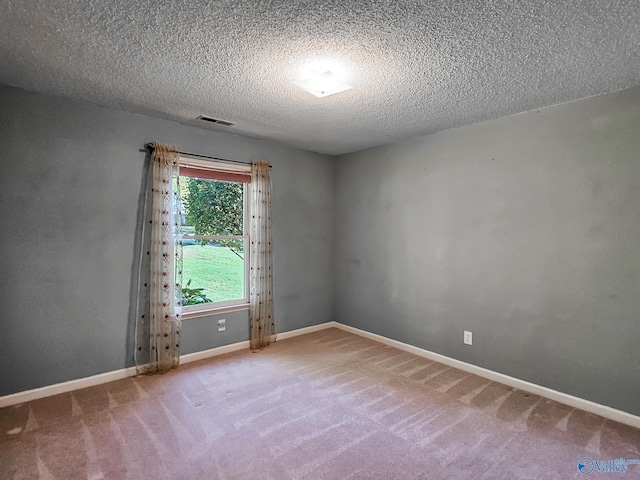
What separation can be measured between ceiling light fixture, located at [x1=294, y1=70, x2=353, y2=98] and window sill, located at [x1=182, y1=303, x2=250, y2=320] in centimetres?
253

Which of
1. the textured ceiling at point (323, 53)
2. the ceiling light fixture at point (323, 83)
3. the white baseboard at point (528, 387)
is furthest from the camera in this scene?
the white baseboard at point (528, 387)

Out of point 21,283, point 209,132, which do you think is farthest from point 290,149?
point 21,283

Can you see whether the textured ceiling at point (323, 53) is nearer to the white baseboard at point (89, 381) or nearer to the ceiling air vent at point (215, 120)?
the ceiling air vent at point (215, 120)

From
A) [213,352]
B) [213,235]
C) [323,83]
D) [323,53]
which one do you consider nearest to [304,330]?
[213,352]

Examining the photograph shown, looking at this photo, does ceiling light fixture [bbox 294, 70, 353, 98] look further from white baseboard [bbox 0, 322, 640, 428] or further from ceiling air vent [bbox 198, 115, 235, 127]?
white baseboard [bbox 0, 322, 640, 428]

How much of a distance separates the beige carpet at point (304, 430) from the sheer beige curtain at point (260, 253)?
74 centimetres

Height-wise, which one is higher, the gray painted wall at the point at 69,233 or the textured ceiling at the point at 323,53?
the textured ceiling at the point at 323,53

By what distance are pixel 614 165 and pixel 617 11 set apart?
1308 mm

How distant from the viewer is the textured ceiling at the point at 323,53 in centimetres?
160

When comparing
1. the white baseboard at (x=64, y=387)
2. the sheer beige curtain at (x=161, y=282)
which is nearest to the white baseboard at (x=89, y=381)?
the white baseboard at (x=64, y=387)

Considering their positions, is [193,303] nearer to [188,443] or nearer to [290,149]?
[188,443]

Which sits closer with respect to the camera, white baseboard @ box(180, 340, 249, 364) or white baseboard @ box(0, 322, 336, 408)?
white baseboard @ box(0, 322, 336, 408)

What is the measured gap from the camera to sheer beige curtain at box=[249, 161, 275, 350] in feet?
12.6

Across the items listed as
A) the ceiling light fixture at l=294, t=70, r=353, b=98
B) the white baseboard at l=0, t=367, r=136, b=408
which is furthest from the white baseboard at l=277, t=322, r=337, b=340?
the ceiling light fixture at l=294, t=70, r=353, b=98
